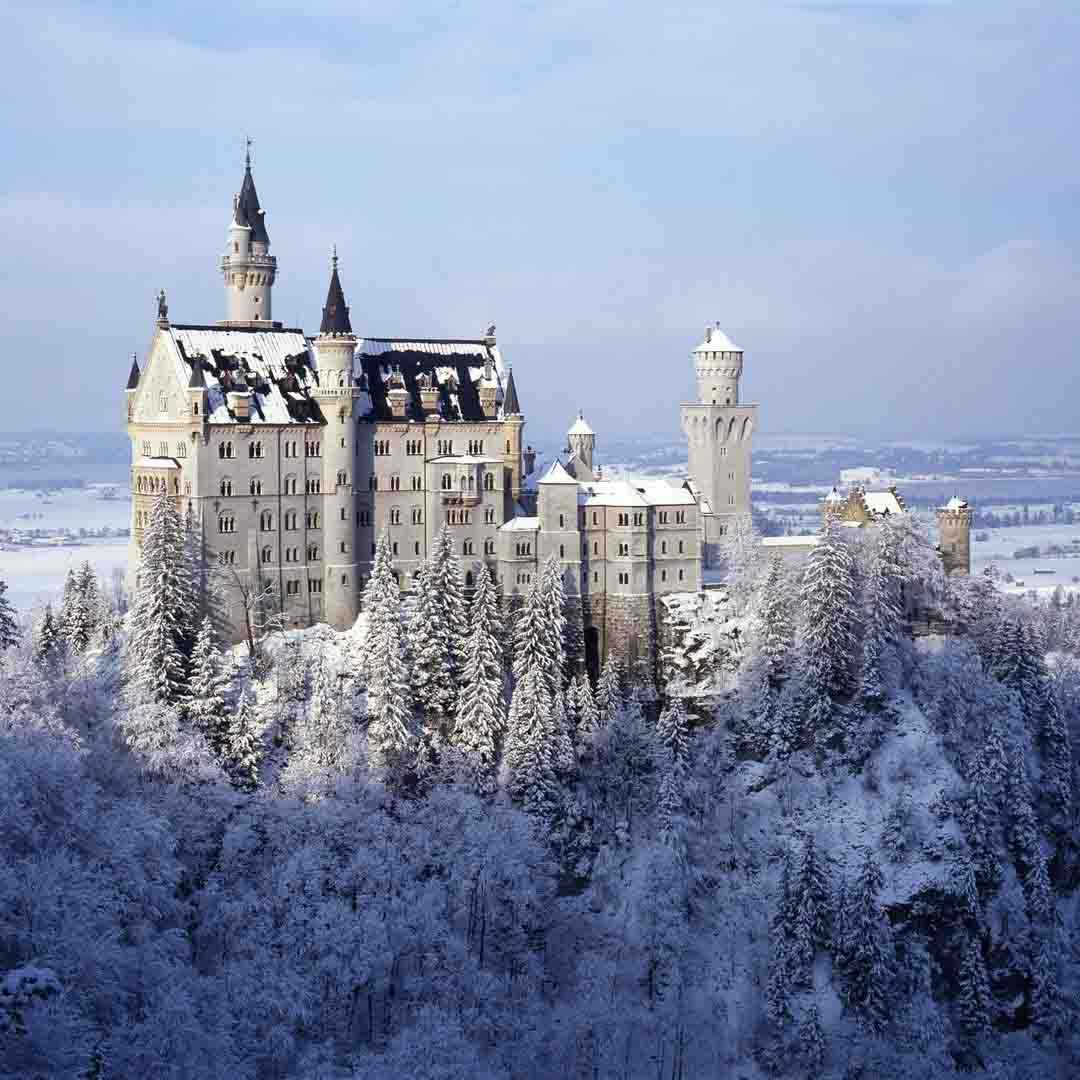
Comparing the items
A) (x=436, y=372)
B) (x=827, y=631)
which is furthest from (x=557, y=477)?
(x=827, y=631)

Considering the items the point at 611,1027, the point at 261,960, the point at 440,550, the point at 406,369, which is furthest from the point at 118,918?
the point at 406,369

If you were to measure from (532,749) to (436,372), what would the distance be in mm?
30365

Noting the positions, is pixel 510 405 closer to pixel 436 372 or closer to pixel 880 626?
pixel 436 372

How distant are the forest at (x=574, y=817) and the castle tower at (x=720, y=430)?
38.6ft

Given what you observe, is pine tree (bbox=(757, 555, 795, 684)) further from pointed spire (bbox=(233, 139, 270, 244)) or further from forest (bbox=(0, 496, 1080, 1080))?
pointed spire (bbox=(233, 139, 270, 244))

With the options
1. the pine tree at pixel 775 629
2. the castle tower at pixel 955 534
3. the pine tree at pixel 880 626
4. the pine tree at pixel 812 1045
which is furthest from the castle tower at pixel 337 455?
the castle tower at pixel 955 534

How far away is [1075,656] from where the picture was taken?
5007 inches

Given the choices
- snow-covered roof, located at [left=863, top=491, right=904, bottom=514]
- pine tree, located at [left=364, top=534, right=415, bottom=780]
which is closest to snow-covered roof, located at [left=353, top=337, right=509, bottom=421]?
pine tree, located at [left=364, top=534, right=415, bottom=780]

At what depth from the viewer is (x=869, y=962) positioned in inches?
3378

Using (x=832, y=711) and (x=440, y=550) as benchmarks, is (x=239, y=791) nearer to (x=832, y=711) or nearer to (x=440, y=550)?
(x=440, y=550)

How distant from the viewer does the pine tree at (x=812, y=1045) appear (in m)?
83.4

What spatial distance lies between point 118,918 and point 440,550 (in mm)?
33846

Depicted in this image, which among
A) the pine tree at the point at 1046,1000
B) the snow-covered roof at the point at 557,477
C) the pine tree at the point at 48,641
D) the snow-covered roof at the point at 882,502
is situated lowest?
the pine tree at the point at 1046,1000

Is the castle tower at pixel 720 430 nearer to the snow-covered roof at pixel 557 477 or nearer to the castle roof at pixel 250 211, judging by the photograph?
the snow-covered roof at pixel 557 477
